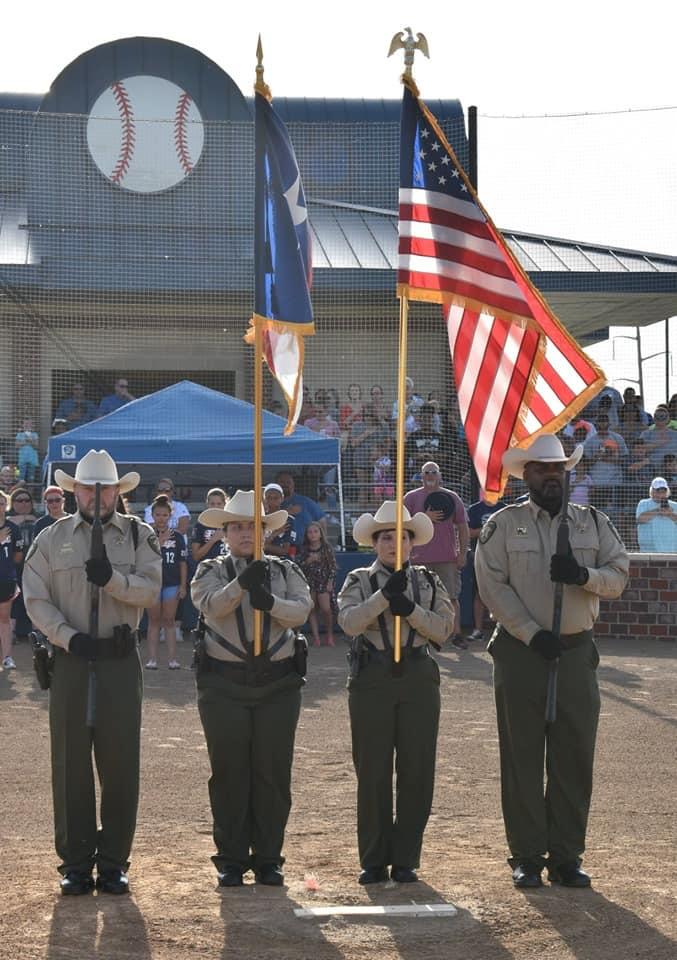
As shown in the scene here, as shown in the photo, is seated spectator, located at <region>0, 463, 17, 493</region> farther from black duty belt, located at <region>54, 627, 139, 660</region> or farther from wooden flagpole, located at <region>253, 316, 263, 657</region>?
black duty belt, located at <region>54, 627, 139, 660</region>

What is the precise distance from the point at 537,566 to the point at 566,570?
0.30 meters

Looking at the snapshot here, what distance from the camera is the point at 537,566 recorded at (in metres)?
6.93

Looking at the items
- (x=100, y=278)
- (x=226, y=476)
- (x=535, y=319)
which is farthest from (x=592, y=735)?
(x=100, y=278)

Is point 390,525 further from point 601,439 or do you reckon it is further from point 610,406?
point 610,406

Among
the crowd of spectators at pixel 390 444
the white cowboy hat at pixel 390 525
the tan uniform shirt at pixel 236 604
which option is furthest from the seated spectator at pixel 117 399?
the tan uniform shirt at pixel 236 604

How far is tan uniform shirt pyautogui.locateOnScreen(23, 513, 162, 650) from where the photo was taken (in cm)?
668

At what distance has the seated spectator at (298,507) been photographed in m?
15.7

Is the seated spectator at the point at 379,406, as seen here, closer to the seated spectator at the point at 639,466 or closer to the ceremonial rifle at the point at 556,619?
the seated spectator at the point at 639,466

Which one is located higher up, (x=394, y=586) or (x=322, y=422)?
(x=322, y=422)

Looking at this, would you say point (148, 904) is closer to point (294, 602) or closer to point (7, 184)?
point (294, 602)

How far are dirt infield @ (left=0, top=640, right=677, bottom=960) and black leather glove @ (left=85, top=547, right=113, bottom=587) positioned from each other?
53.1 inches

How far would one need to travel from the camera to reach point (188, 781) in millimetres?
9102

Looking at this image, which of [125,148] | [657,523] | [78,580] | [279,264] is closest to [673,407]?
[657,523]

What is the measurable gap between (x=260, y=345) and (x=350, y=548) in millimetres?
9827
